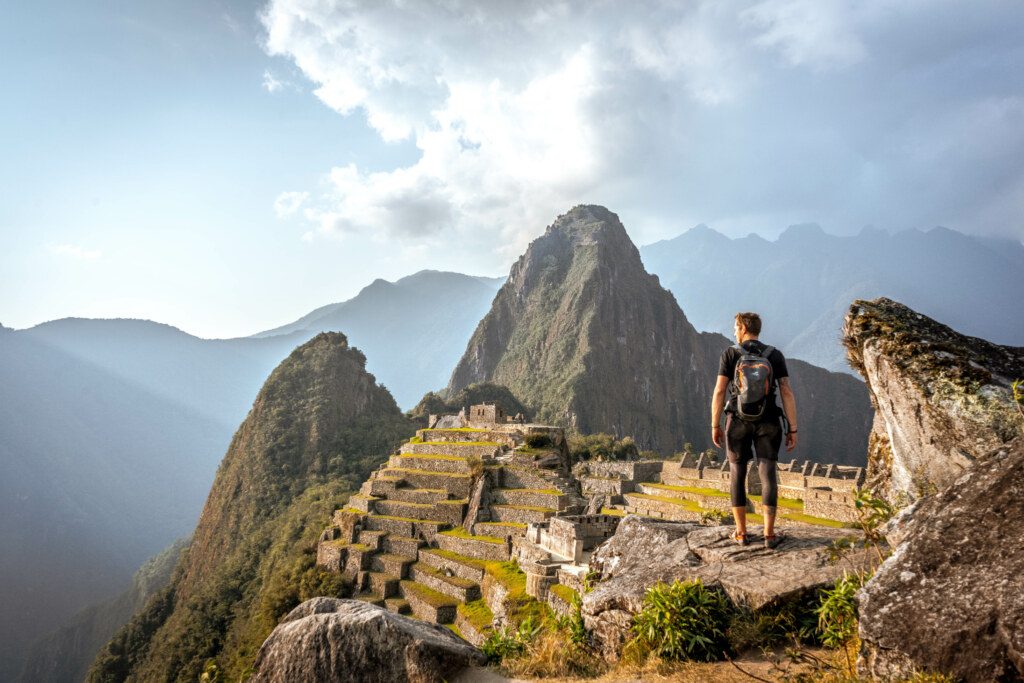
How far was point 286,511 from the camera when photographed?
58.9 meters

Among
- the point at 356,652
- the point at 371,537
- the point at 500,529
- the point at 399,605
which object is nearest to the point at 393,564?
the point at 399,605

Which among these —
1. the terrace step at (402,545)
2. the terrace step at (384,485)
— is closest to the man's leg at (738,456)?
the terrace step at (402,545)

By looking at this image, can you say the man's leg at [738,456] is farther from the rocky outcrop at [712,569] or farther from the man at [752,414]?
the rocky outcrop at [712,569]

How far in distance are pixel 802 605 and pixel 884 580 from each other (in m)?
1.06

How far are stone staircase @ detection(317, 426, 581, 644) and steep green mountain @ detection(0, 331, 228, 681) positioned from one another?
97.0 meters

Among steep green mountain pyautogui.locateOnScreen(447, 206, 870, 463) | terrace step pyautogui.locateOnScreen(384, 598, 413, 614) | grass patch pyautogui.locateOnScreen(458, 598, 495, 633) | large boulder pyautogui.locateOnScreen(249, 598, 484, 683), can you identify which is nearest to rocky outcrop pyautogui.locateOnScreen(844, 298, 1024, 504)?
large boulder pyautogui.locateOnScreen(249, 598, 484, 683)

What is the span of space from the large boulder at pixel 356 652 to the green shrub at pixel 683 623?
1.56 meters

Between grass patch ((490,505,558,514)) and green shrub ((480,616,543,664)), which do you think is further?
grass patch ((490,505,558,514))

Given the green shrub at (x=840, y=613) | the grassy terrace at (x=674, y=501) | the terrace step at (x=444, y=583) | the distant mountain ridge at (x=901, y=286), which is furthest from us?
the distant mountain ridge at (x=901, y=286)

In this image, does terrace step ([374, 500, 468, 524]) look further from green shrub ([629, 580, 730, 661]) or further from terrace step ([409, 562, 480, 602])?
green shrub ([629, 580, 730, 661])

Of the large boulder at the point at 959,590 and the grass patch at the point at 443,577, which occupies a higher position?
the large boulder at the point at 959,590

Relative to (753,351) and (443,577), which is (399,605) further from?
(753,351)

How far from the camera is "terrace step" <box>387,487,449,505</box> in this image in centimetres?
2878

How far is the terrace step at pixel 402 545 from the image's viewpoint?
25.8 meters
